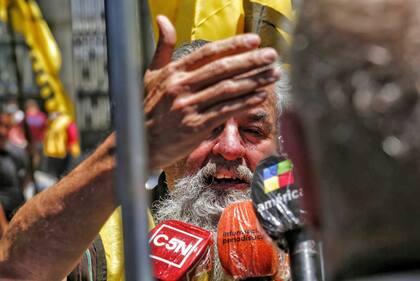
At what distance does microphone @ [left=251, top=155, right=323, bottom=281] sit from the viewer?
1791 mm

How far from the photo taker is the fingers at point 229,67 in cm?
176

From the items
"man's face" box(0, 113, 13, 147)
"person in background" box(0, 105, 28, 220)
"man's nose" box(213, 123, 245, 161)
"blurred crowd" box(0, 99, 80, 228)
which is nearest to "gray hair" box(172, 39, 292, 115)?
"man's nose" box(213, 123, 245, 161)

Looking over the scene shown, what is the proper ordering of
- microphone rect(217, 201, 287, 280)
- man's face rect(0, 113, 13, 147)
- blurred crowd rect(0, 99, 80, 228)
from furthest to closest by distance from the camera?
man's face rect(0, 113, 13, 147)
blurred crowd rect(0, 99, 80, 228)
microphone rect(217, 201, 287, 280)

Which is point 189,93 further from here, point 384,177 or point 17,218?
point 384,177

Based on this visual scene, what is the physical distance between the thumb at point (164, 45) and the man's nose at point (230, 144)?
2.97 ft

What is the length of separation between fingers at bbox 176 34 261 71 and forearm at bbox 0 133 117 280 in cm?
31

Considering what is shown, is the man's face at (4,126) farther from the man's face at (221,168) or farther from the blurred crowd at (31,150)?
the man's face at (221,168)

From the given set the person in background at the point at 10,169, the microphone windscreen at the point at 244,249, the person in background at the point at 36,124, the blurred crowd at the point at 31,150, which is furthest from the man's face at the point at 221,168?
the person in background at the point at 36,124

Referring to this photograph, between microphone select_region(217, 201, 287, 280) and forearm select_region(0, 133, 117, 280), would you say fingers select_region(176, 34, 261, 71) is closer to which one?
forearm select_region(0, 133, 117, 280)

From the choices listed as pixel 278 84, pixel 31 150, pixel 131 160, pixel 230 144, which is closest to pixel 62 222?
pixel 230 144

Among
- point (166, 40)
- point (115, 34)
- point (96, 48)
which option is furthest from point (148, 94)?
point (96, 48)

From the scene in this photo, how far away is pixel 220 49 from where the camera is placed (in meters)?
1.87

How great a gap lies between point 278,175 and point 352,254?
0.81m

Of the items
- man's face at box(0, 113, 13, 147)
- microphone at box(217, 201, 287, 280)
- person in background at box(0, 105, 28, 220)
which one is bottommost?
microphone at box(217, 201, 287, 280)
